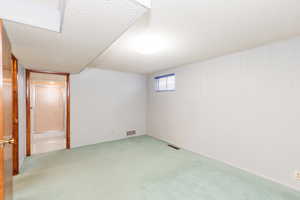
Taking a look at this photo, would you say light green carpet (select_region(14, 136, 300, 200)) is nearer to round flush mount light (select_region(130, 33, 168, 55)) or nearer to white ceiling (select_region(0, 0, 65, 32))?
white ceiling (select_region(0, 0, 65, 32))

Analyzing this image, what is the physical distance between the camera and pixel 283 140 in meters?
1.96

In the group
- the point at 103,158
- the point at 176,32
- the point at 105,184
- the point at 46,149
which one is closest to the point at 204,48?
the point at 176,32

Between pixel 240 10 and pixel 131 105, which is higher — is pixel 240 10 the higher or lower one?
the higher one

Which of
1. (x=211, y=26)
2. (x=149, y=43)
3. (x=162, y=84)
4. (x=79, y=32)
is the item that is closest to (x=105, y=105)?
(x=162, y=84)

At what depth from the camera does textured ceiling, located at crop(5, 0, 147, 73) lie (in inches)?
40.8

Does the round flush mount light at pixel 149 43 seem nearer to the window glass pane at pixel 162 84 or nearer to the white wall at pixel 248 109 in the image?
the white wall at pixel 248 109

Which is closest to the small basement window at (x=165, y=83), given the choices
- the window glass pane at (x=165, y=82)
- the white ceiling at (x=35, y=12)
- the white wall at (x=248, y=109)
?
the window glass pane at (x=165, y=82)

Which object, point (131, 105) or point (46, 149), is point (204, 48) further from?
point (46, 149)

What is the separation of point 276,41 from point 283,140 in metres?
1.50

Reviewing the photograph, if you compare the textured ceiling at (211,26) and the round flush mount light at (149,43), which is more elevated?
the round flush mount light at (149,43)

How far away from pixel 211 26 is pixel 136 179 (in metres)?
2.44

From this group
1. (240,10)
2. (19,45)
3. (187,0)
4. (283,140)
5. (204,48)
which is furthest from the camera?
(204,48)

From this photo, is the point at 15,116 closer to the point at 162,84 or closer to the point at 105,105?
the point at 105,105

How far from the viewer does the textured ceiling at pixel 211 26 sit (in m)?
1.25
